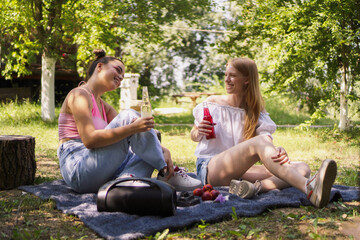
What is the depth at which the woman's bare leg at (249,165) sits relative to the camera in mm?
3377

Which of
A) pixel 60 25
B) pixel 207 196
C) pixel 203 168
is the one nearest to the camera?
pixel 207 196

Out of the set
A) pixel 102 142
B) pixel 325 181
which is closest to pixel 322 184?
pixel 325 181

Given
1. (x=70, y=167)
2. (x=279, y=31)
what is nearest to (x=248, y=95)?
(x=70, y=167)

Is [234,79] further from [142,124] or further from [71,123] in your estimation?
[71,123]

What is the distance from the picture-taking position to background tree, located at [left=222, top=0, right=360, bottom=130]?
321 inches

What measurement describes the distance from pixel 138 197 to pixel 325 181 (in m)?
1.36

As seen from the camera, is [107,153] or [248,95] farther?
[248,95]

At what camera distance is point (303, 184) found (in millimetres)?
3297

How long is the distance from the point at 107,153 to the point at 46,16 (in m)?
9.34

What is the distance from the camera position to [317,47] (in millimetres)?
8570

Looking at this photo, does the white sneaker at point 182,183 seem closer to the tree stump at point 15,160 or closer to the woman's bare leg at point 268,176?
the woman's bare leg at point 268,176

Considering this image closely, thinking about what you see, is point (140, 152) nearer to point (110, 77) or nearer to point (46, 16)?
point (110, 77)

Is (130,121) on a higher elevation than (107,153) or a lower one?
higher

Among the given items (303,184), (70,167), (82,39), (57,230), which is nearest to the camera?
(57,230)
